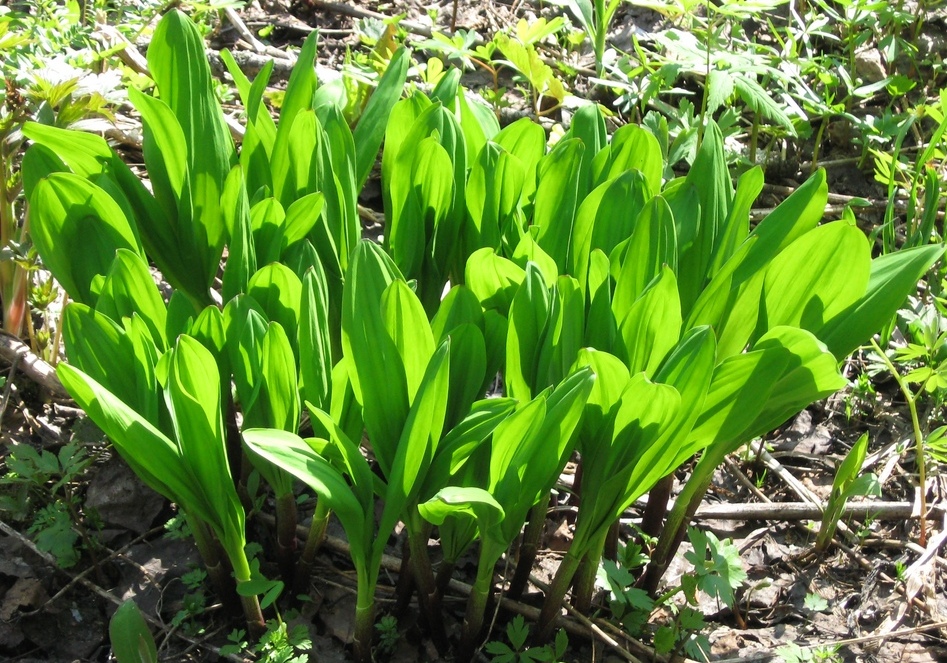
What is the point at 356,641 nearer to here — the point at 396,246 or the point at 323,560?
the point at 323,560

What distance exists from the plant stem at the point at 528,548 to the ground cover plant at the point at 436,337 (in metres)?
0.01

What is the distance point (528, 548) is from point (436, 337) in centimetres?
41

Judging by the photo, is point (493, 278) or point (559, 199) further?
point (559, 199)

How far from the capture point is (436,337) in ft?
3.89

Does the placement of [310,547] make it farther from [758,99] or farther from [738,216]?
[758,99]

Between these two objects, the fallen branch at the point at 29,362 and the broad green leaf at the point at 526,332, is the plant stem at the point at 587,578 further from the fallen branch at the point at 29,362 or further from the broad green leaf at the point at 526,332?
the fallen branch at the point at 29,362

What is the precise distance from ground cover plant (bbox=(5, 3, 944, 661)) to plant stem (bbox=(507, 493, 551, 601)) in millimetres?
11

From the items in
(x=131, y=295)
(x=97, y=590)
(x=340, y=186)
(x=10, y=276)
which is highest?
(x=340, y=186)

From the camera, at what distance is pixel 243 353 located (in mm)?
1178

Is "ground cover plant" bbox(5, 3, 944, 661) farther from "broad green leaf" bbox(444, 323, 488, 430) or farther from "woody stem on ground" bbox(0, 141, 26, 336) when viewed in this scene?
"woody stem on ground" bbox(0, 141, 26, 336)

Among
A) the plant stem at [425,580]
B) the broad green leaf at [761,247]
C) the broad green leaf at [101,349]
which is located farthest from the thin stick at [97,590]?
the broad green leaf at [761,247]

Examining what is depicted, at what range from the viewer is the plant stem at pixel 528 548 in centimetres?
134

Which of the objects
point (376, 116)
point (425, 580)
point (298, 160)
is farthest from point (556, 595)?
point (376, 116)

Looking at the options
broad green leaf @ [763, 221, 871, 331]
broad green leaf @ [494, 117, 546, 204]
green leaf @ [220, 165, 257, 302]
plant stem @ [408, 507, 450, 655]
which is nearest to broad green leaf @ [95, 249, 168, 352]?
green leaf @ [220, 165, 257, 302]
